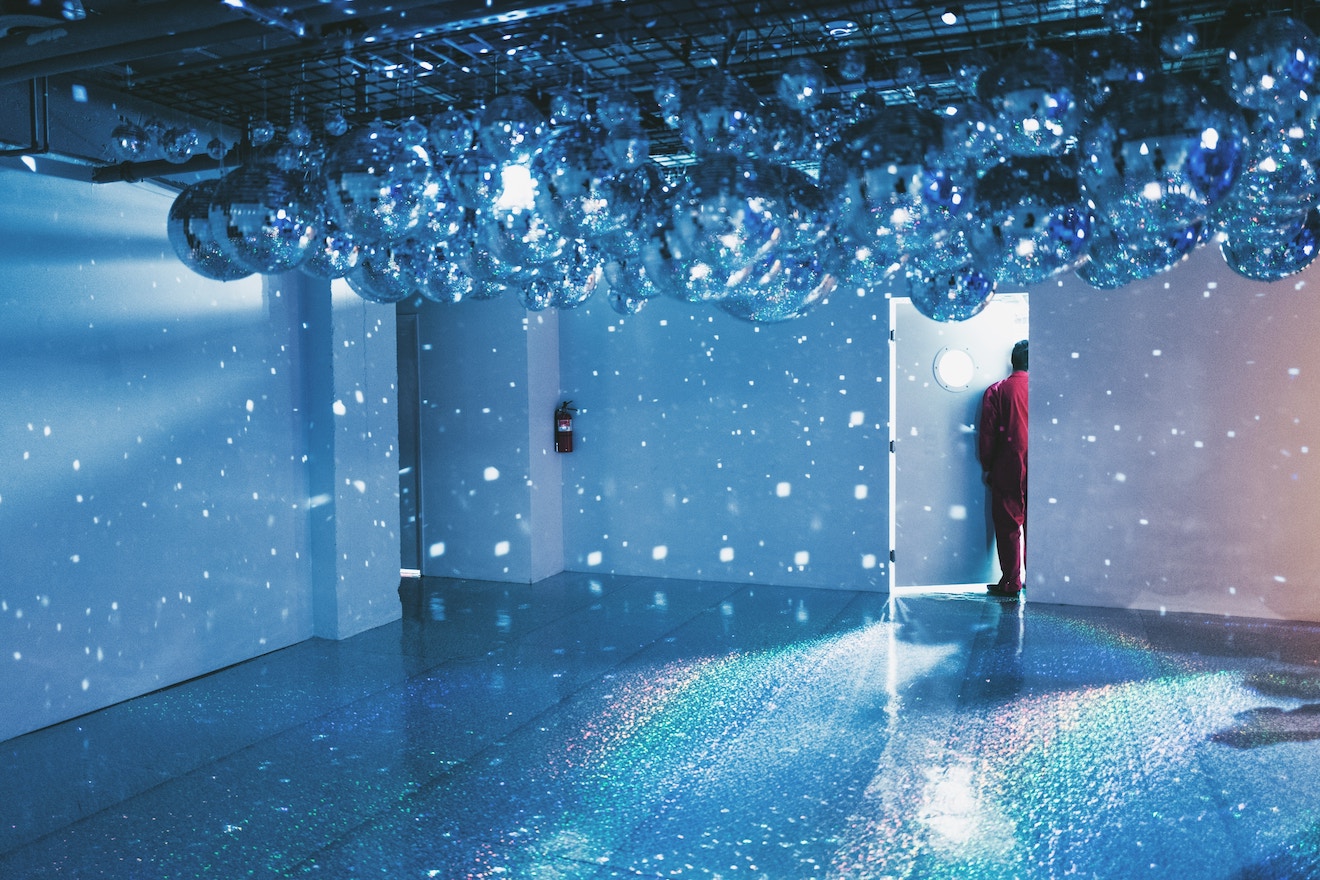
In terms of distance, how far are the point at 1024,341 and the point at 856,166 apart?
16.6 feet

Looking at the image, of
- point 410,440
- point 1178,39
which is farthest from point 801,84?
point 410,440

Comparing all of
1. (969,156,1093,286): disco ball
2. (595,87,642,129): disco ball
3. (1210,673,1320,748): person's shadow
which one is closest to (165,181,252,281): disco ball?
(595,87,642,129): disco ball

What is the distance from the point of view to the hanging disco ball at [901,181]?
6.94ft

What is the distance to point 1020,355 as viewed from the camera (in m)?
6.67

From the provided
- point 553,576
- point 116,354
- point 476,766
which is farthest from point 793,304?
point 553,576

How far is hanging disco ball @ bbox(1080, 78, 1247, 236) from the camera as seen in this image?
1.79 meters

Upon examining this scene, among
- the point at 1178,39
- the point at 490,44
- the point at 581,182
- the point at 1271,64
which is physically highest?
the point at 490,44

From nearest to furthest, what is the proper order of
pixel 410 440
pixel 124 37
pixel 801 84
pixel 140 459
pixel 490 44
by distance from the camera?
pixel 124 37, pixel 801 84, pixel 490 44, pixel 140 459, pixel 410 440

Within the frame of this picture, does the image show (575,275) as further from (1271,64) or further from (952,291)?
(1271,64)

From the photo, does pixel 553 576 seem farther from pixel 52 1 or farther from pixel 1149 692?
pixel 52 1

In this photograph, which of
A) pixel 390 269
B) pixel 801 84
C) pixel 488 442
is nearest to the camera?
pixel 801 84

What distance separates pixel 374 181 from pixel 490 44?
137cm

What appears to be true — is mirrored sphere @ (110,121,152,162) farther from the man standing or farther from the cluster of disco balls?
the man standing

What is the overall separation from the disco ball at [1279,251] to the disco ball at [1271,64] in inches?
40.3
